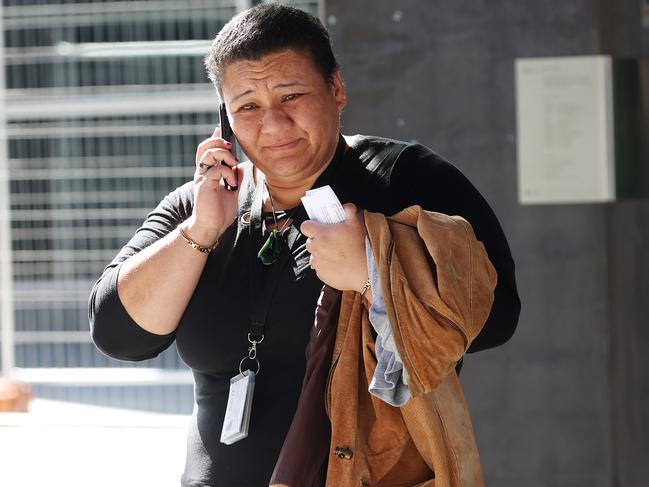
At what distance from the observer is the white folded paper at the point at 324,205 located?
5.73ft

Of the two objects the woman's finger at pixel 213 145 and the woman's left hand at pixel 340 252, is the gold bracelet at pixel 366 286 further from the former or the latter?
the woman's finger at pixel 213 145

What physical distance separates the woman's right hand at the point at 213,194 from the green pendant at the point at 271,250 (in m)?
0.09

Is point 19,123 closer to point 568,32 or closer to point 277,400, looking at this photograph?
point 568,32

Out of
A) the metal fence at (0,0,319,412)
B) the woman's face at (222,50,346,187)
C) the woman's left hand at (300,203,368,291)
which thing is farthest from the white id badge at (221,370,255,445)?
the metal fence at (0,0,319,412)

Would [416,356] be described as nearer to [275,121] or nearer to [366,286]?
[366,286]

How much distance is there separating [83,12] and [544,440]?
3.31 meters

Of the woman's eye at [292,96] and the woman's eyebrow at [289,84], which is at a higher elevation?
the woman's eyebrow at [289,84]

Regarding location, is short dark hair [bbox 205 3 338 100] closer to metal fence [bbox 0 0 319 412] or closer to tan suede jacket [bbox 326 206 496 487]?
tan suede jacket [bbox 326 206 496 487]

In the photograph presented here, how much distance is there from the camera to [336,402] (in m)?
1.78

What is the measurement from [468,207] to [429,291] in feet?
1.11

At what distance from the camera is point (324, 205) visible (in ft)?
5.77

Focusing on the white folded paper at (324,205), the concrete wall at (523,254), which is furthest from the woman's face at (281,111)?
the concrete wall at (523,254)

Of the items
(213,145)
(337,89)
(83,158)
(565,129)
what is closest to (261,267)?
(213,145)

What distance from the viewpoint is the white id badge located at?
1921 mm
